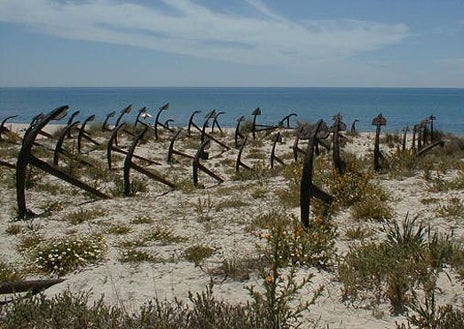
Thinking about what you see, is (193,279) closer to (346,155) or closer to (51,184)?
(51,184)

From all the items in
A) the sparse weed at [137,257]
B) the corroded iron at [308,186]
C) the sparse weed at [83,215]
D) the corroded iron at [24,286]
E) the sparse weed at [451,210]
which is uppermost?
the corroded iron at [308,186]

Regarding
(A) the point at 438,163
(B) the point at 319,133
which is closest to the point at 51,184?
(B) the point at 319,133

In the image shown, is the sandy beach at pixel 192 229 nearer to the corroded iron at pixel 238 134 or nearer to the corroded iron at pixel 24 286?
the corroded iron at pixel 24 286

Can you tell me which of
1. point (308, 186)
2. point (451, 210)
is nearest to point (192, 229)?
point (308, 186)

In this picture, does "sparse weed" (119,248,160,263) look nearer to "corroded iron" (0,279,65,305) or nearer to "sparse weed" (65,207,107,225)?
"corroded iron" (0,279,65,305)

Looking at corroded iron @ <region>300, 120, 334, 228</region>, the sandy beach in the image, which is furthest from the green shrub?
A: corroded iron @ <region>300, 120, 334, 228</region>

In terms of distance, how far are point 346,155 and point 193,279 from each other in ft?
30.3

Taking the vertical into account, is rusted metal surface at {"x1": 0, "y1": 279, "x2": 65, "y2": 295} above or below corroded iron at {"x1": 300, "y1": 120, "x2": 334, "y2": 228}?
below

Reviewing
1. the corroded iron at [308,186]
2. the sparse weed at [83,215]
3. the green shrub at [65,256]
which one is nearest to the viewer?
the green shrub at [65,256]

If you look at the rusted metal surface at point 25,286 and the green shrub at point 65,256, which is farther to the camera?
the green shrub at point 65,256

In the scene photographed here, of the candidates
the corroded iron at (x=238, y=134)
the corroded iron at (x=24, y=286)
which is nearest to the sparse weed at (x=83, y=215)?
the corroded iron at (x=24, y=286)

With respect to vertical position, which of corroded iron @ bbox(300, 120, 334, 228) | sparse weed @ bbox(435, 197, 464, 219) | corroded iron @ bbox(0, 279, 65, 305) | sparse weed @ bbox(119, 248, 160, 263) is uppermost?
corroded iron @ bbox(300, 120, 334, 228)

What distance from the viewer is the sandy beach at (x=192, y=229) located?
444 centimetres

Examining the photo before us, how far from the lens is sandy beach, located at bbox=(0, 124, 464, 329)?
14.6 feet
